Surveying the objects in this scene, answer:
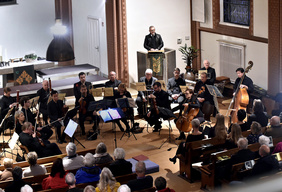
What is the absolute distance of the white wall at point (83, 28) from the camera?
12.8 metres

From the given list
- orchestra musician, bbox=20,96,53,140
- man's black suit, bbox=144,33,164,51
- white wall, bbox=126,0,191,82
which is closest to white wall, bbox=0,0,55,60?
white wall, bbox=126,0,191,82

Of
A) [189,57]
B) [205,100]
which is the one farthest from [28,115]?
[189,57]

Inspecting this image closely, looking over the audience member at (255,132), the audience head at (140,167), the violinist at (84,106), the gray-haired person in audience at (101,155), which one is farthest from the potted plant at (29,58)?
the audience head at (140,167)

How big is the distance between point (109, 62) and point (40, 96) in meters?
3.84

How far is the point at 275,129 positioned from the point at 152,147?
2530 mm

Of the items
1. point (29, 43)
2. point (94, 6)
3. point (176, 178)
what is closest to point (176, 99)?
point (176, 178)

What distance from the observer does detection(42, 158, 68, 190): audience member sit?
15.9 feet

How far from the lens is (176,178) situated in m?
6.50

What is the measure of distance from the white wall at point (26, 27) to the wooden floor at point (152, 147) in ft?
17.9

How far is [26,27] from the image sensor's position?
547 inches

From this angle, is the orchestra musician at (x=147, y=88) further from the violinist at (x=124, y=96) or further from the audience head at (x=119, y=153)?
the audience head at (x=119, y=153)

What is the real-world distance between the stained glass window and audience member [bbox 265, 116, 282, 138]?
534cm

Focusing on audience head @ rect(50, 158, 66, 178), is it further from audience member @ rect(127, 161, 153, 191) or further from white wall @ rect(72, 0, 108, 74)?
white wall @ rect(72, 0, 108, 74)

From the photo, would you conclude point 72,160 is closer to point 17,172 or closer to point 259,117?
point 17,172
